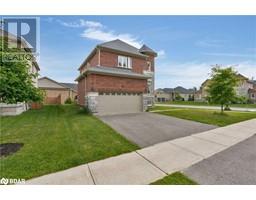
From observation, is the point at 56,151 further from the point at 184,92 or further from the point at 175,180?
the point at 184,92

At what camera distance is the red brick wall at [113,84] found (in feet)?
42.4

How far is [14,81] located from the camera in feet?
14.1

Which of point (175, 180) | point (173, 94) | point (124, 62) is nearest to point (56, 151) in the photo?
point (175, 180)

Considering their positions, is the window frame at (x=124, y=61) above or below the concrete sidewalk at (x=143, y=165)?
above

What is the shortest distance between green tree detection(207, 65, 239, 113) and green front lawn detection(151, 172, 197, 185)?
41.6ft

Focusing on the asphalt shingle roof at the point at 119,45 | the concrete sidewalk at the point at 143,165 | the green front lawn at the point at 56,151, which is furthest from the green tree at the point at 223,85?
the green front lawn at the point at 56,151

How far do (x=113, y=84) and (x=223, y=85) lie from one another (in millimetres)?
9701

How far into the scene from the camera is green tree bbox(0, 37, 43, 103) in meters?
4.18
